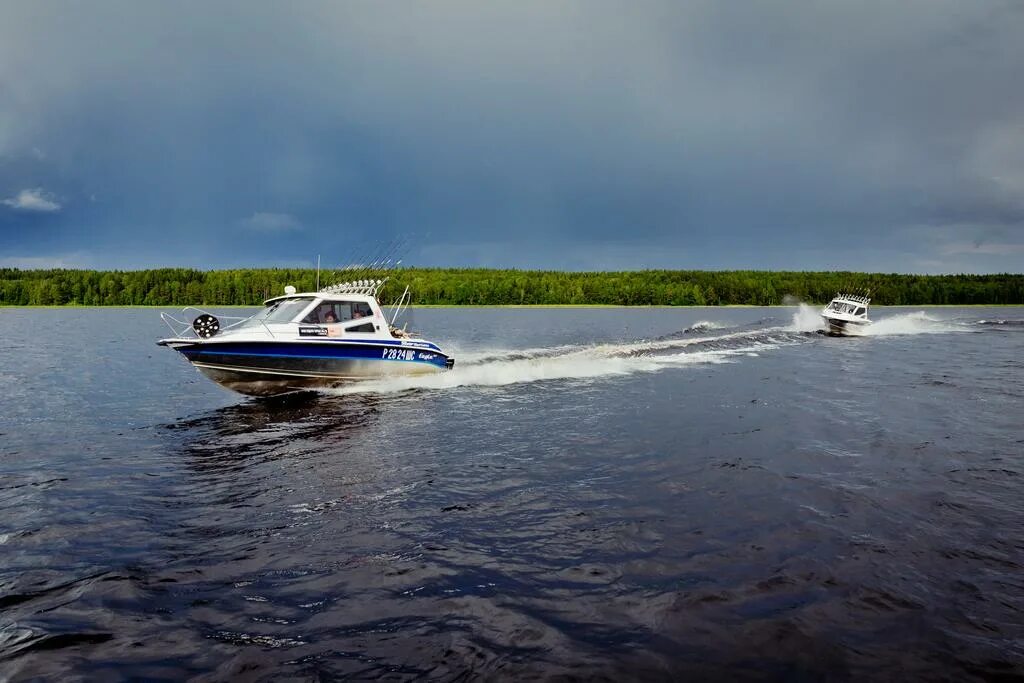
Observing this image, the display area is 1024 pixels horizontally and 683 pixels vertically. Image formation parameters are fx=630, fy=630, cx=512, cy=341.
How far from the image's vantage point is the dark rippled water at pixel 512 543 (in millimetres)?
6777

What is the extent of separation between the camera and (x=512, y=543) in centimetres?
980

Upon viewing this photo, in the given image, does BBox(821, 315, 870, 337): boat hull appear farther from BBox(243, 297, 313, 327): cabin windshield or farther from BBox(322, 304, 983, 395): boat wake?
BBox(243, 297, 313, 327): cabin windshield

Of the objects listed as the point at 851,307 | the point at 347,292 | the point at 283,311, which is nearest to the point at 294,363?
the point at 283,311

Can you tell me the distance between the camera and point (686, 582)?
848cm

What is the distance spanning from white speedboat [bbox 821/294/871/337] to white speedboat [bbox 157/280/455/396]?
48.2m

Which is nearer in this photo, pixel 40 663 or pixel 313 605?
pixel 40 663

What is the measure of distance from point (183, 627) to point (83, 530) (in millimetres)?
4588

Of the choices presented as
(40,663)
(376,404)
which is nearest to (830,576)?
(40,663)

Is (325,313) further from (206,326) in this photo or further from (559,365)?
(559,365)

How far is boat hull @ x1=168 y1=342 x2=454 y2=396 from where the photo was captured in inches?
851

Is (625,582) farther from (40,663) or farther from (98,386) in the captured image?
(98,386)

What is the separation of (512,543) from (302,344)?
1554 centimetres

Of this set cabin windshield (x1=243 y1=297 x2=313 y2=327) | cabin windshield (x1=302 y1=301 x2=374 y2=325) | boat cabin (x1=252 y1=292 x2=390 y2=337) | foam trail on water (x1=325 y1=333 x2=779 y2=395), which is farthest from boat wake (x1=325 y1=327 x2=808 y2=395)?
cabin windshield (x1=243 y1=297 x2=313 y2=327)

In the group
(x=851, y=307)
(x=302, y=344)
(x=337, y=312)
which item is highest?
(x=337, y=312)
